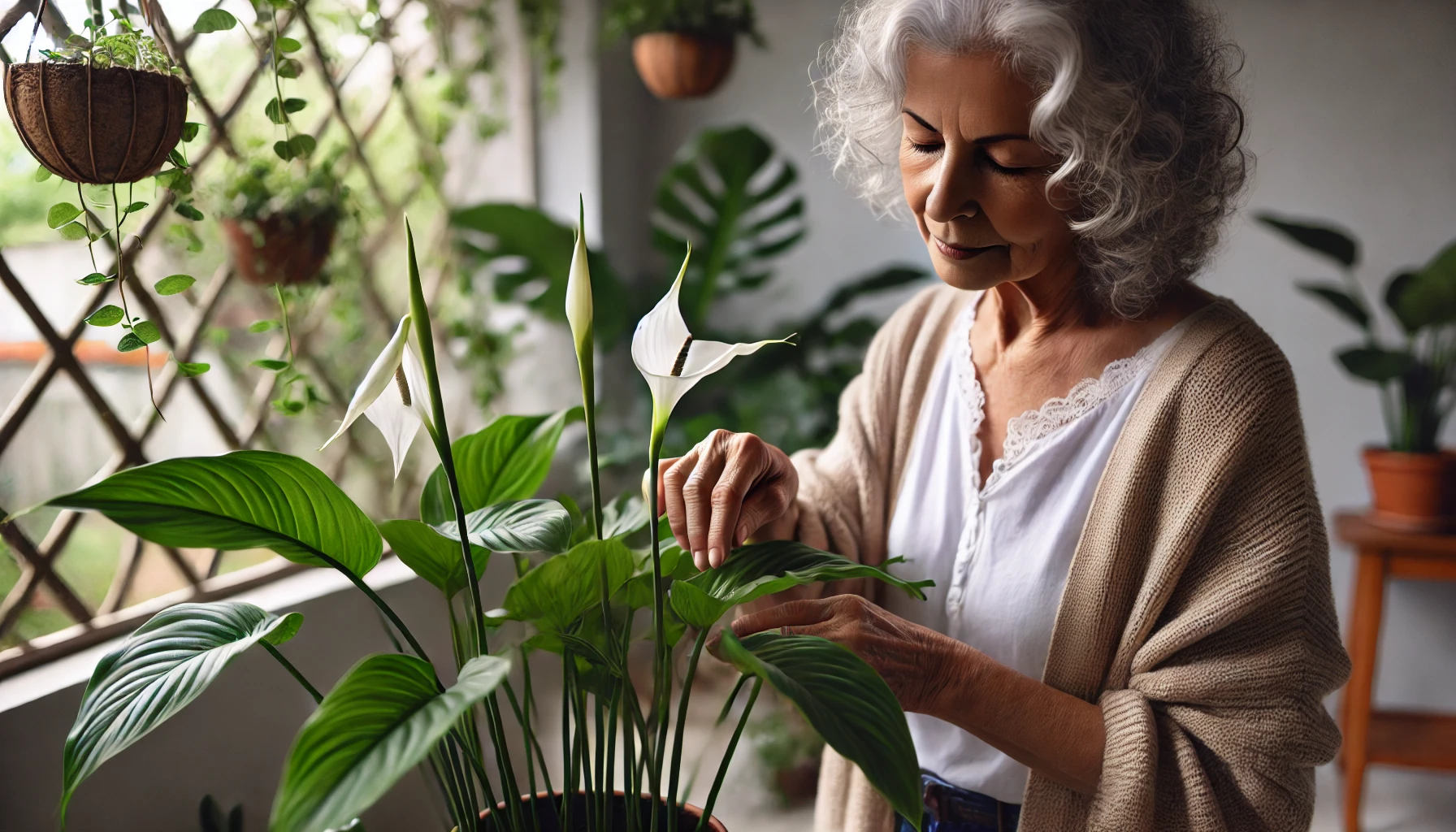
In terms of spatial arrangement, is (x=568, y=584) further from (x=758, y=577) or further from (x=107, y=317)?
(x=107, y=317)

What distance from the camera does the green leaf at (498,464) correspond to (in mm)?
838

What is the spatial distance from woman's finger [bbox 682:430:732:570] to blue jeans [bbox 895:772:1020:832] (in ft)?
1.25

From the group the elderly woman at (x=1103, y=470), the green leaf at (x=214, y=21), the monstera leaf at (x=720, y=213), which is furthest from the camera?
the monstera leaf at (x=720, y=213)

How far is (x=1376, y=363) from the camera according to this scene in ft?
6.47

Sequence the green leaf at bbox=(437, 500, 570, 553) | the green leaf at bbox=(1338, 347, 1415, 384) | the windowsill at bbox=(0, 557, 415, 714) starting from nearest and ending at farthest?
the green leaf at bbox=(437, 500, 570, 553), the windowsill at bbox=(0, 557, 415, 714), the green leaf at bbox=(1338, 347, 1415, 384)

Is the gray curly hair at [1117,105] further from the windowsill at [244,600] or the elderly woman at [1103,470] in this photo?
the windowsill at [244,600]

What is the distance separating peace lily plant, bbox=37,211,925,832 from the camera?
528 millimetres

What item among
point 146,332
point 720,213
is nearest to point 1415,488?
point 720,213

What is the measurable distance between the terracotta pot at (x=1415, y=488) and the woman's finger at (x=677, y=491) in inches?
72.3

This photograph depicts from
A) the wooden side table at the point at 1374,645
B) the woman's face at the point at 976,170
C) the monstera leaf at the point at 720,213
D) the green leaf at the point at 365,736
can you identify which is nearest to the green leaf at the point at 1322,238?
the wooden side table at the point at 1374,645

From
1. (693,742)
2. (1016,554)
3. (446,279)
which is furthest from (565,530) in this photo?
(693,742)

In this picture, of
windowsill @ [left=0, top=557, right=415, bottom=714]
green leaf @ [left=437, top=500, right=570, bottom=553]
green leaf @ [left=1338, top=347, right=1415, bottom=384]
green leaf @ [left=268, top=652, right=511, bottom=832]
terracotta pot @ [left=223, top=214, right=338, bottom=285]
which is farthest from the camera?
green leaf @ [left=1338, top=347, right=1415, bottom=384]

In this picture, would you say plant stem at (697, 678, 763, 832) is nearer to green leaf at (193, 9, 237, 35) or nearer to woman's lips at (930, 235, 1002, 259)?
woman's lips at (930, 235, 1002, 259)

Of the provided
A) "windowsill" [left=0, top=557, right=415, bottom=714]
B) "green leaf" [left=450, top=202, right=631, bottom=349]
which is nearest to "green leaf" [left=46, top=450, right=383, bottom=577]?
"windowsill" [left=0, top=557, right=415, bottom=714]
